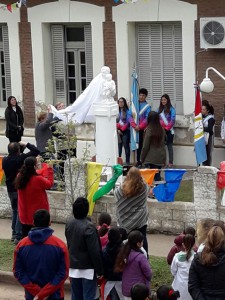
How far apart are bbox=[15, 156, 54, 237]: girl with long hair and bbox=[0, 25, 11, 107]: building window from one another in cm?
994

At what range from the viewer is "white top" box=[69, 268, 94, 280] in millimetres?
11492

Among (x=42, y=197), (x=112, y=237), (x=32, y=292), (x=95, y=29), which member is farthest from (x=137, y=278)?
(x=95, y=29)

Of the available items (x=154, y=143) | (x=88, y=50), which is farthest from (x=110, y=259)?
(x=88, y=50)

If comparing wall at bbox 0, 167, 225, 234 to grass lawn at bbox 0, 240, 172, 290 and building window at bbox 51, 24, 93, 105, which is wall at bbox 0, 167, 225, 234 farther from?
building window at bbox 51, 24, 93, 105

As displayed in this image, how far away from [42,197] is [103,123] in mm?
3716

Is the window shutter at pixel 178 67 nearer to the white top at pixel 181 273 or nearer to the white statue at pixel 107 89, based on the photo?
the white statue at pixel 107 89

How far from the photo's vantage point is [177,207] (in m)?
15.3

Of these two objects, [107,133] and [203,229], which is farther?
[107,133]

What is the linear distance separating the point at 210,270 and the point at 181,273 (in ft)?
3.96

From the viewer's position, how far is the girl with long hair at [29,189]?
13639 mm

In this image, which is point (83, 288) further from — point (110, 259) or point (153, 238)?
point (153, 238)

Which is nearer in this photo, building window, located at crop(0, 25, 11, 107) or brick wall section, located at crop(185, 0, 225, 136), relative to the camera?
brick wall section, located at crop(185, 0, 225, 136)

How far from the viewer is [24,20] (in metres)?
22.5

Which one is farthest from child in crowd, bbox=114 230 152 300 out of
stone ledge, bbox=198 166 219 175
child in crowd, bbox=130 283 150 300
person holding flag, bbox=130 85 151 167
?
person holding flag, bbox=130 85 151 167
